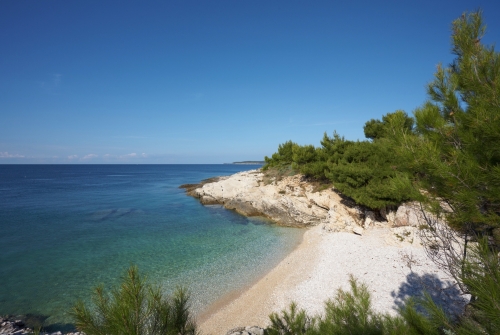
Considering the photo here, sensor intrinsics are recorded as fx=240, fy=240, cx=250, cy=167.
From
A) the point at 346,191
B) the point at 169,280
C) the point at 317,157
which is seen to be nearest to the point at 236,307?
the point at 169,280

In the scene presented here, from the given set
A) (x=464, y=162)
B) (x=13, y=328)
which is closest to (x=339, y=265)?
(x=464, y=162)

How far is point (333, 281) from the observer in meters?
9.70

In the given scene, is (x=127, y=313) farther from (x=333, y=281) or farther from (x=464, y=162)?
(x=333, y=281)

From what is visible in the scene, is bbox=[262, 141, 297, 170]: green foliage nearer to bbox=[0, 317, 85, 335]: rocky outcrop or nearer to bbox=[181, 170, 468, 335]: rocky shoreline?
bbox=[181, 170, 468, 335]: rocky shoreline

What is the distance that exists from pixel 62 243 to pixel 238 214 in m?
13.4

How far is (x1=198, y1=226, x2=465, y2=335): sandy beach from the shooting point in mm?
7938

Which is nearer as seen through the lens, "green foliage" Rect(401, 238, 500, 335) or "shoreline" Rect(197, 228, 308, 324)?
"green foliage" Rect(401, 238, 500, 335)

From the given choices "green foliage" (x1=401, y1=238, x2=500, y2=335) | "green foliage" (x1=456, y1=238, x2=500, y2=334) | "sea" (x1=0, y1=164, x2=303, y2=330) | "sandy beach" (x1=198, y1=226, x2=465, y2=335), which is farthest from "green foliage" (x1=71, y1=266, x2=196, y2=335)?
"sandy beach" (x1=198, y1=226, x2=465, y2=335)

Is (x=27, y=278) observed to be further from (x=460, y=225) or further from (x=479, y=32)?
(x=479, y=32)

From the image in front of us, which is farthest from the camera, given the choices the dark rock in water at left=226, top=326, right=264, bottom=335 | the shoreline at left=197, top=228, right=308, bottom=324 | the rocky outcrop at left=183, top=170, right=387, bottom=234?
the rocky outcrop at left=183, top=170, right=387, bottom=234

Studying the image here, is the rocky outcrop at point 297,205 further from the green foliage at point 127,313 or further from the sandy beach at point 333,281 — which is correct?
the green foliage at point 127,313

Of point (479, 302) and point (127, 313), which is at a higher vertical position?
point (479, 302)

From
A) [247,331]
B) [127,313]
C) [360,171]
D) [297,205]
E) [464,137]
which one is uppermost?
[464,137]

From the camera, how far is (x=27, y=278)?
1076 cm
